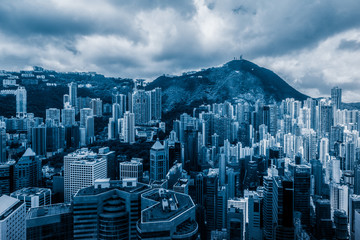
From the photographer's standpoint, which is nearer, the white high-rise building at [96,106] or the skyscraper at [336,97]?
the skyscraper at [336,97]

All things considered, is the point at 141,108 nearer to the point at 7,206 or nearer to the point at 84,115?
the point at 84,115

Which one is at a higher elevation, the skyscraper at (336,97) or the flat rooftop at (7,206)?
the skyscraper at (336,97)

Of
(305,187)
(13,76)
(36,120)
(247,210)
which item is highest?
(13,76)

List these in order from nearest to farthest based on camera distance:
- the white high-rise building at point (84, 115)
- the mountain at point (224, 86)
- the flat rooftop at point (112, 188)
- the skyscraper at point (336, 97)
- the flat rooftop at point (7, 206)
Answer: the flat rooftop at point (7, 206)
the flat rooftop at point (112, 188)
the white high-rise building at point (84, 115)
the skyscraper at point (336, 97)
the mountain at point (224, 86)

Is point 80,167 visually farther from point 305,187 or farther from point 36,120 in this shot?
point 36,120

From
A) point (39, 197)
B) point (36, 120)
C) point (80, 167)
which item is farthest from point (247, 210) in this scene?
point (36, 120)

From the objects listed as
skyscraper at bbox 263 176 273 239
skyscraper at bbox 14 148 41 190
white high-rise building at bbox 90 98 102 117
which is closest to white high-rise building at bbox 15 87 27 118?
white high-rise building at bbox 90 98 102 117

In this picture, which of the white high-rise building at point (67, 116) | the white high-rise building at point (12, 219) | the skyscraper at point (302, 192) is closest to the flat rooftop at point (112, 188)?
the white high-rise building at point (12, 219)

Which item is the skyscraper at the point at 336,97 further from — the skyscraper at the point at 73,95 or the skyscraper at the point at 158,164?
the skyscraper at the point at 73,95
